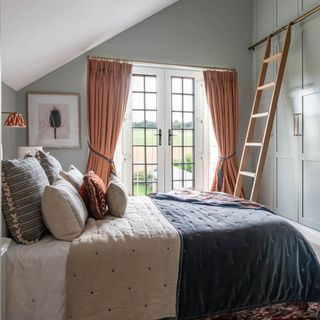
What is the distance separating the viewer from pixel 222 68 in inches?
155

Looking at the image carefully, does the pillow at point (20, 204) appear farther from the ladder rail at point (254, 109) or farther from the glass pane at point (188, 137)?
the glass pane at point (188, 137)

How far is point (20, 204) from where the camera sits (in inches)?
59.2

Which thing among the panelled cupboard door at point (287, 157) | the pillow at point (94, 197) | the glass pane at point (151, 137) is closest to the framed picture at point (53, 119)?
the glass pane at point (151, 137)

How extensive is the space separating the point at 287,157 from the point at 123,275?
2602 millimetres

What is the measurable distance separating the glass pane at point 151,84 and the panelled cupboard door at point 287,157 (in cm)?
157

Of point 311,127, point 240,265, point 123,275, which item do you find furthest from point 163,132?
point 123,275

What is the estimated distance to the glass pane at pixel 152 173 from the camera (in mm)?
3947

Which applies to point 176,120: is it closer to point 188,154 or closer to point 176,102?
point 176,102

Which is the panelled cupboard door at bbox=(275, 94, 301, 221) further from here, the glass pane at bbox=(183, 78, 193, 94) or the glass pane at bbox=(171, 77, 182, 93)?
the glass pane at bbox=(171, 77, 182, 93)

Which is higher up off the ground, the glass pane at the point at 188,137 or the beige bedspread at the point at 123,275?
the glass pane at the point at 188,137

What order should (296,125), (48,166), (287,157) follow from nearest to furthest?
(48,166) → (296,125) → (287,157)

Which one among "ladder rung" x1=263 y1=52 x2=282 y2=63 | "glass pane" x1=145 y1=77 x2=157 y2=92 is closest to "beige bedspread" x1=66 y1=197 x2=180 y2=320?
"ladder rung" x1=263 y1=52 x2=282 y2=63

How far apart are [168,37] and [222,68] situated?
82 centimetres

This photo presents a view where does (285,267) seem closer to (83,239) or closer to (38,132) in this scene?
(83,239)
